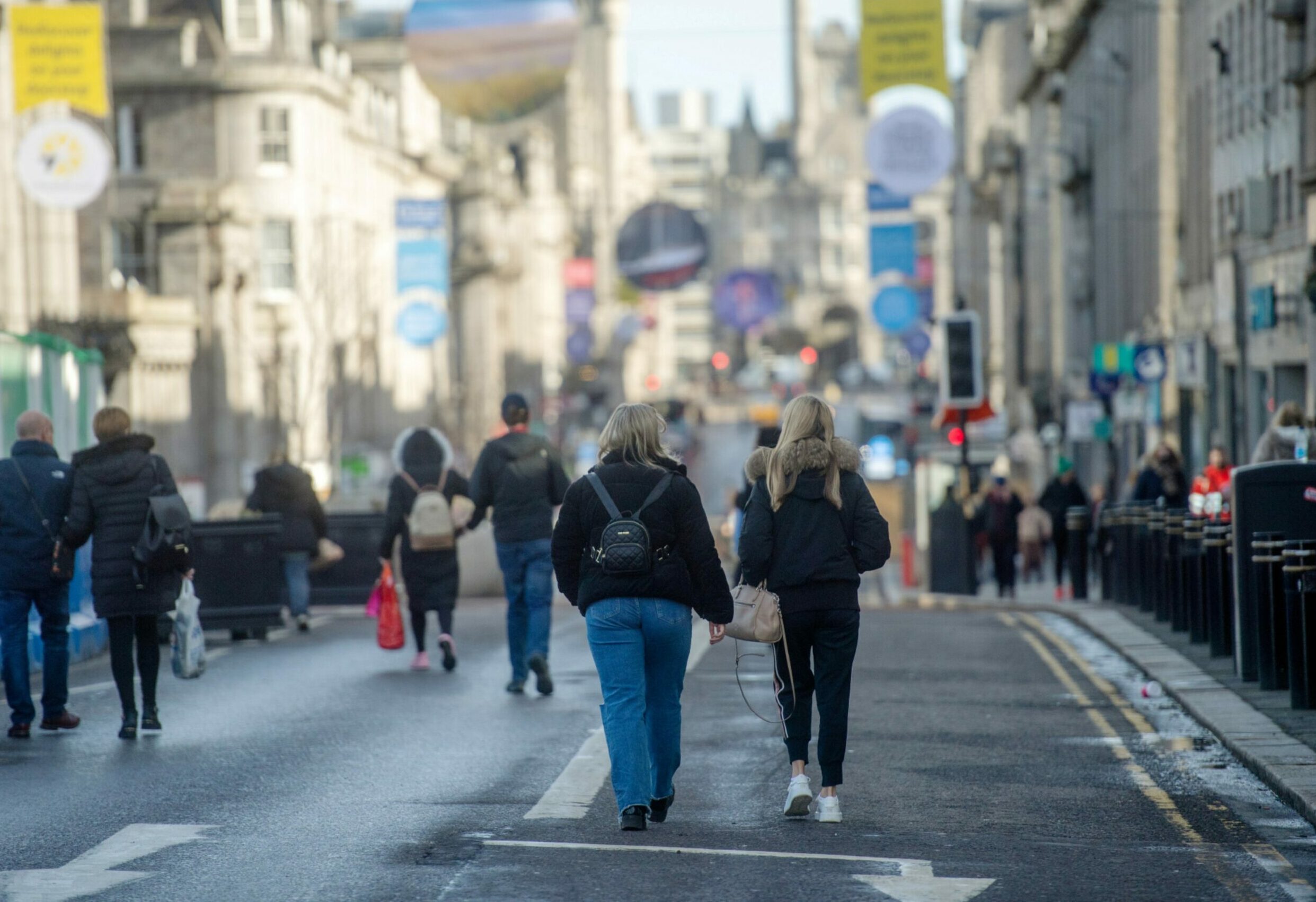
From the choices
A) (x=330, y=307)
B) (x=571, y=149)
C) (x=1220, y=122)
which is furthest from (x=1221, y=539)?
(x=571, y=149)

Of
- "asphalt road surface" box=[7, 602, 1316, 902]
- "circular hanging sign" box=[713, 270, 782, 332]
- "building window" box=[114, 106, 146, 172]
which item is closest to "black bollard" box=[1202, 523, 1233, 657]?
"asphalt road surface" box=[7, 602, 1316, 902]

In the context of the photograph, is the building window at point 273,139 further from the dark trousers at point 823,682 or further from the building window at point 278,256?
the dark trousers at point 823,682

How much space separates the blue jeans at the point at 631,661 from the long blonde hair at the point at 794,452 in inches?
26.6

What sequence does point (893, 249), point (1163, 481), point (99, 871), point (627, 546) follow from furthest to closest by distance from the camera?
1. point (893, 249)
2. point (1163, 481)
3. point (627, 546)
4. point (99, 871)

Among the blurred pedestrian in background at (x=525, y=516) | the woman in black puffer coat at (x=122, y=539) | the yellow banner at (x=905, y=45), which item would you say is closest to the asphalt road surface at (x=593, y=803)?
the woman in black puffer coat at (x=122, y=539)

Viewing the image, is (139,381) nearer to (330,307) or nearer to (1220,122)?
(330,307)

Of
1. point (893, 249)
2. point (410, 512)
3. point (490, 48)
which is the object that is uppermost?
point (490, 48)

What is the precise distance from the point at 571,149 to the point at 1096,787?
384 ft

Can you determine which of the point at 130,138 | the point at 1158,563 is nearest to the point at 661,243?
the point at 130,138

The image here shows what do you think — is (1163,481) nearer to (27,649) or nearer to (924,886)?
(27,649)

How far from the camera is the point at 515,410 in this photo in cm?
1376

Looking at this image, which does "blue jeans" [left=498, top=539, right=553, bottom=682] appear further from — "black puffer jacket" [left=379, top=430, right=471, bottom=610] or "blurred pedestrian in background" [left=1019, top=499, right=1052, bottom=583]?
"blurred pedestrian in background" [left=1019, top=499, right=1052, bottom=583]

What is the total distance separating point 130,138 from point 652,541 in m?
43.4

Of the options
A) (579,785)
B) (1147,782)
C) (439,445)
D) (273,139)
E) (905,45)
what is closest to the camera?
(579,785)
